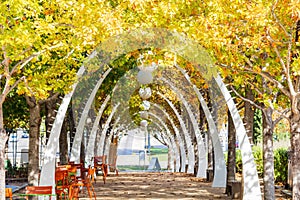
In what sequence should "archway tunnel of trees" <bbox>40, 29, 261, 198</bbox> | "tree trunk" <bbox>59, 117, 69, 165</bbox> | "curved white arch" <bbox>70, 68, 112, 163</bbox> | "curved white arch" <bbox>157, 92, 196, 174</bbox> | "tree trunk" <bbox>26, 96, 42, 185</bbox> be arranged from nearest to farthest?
"archway tunnel of trees" <bbox>40, 29, 261, 198</bbox>, "tree trunk" <bbox>26, 96, 42, 185</bbox>, "tree trunk" <bbox>59, 117, 69, 165</bbox>, "curved white arch" <bbox>70, 68, 112, 163</bbox>, "curved white arch" <bbox>157, 92, 196, 174</bbox>

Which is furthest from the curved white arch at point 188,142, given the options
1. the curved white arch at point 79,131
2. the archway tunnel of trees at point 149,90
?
the curved white arch at point 79,131

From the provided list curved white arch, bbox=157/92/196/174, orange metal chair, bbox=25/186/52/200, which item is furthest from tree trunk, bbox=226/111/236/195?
curved white arch, bbox=157/92/196/174

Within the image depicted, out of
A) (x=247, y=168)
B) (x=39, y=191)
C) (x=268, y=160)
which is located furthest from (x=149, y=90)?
(x=39, y=191)

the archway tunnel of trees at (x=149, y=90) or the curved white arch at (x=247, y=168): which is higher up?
the archway tunnel of trees at (x=149, y=90)

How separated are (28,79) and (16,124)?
83.1ft

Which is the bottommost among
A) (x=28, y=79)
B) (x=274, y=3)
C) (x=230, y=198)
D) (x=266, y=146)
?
(x=230, y=198)

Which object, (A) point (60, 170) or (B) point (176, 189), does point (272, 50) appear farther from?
(B) point (176, 189)

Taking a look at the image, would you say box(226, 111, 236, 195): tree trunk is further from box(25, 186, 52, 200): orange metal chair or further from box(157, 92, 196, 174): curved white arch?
box(157, 92, 196, 174): curved white arch

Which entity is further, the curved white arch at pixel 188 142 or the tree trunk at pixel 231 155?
the curved white arch at pixel 188 142

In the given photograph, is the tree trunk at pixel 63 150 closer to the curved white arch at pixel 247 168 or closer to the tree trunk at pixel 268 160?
the curved white arch at pixel 247 168

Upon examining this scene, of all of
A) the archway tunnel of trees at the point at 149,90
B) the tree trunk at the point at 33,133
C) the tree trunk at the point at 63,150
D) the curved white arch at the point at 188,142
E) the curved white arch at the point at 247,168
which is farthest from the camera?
the curved white arch at the point at 188,142

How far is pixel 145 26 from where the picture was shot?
1484 cm

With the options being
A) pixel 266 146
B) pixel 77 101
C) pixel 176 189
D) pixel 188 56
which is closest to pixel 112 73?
pixel 77 101

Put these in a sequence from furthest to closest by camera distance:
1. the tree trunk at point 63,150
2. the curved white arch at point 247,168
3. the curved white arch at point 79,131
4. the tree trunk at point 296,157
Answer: the curved white arch at point 79,131, the tree trunk at point 63,150, the curved white arch at point 247,168, the tree trunk at point 296,157
